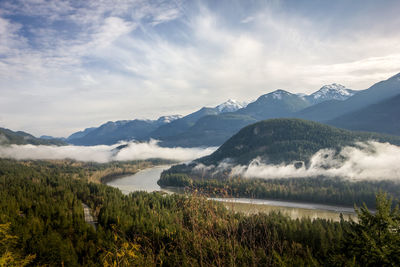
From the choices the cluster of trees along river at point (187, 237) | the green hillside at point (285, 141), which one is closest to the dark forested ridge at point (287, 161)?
the green hillside at point (285, 141)

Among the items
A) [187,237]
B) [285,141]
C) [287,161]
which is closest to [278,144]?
[285,141]

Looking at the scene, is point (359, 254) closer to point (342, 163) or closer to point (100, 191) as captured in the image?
point (100, 191)

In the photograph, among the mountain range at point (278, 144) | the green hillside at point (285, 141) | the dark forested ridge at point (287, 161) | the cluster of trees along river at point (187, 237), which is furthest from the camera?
the green hillside at point (285, 141)

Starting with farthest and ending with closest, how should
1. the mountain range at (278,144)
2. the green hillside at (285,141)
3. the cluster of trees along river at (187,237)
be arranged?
the green hillside at (285,141)
the mountain range at (278,144)
the cluster of trees along river at (187,237)

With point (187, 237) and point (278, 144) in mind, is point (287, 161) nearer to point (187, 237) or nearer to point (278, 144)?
point (278, 144)

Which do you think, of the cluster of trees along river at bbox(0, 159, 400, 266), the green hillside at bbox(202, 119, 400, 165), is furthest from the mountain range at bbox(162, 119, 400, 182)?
the cluster of trees along river at bbox(0, 159, 400, 266)

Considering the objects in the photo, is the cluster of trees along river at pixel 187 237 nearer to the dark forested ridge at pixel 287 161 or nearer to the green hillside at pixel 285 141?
the dark forested ridge at pixel 287 161

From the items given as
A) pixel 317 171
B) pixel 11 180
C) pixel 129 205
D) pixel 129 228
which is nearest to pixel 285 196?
pixel 317 171

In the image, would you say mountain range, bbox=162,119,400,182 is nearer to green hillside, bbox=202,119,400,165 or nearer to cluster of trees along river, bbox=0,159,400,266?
green hillside, bbox=202,119,400,165
